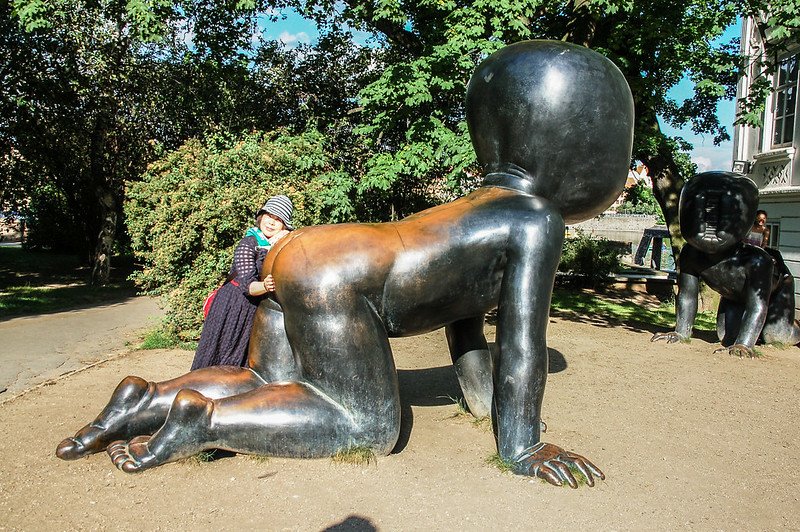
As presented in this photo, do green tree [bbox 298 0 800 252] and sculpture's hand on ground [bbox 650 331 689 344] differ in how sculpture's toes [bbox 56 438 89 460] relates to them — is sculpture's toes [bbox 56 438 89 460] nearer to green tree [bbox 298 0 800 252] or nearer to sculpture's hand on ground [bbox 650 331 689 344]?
green tree [bbox 298 0 800 252]

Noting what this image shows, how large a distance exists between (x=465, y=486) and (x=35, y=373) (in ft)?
16.1

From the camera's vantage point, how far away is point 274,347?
380cm

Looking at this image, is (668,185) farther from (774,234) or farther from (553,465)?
(553,465)

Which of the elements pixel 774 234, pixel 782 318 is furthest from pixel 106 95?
pixel 774 234

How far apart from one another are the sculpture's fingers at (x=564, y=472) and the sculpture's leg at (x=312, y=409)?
2.94 feet

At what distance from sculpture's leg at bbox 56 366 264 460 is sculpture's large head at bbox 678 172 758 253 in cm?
566

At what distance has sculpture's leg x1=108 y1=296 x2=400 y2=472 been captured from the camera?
336 cm

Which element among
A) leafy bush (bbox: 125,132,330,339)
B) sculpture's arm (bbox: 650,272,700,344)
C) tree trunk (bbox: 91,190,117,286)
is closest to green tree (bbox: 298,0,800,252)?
leafy bush (bbox: 125,132,330,339)

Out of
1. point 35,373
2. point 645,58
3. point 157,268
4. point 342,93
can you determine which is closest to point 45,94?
point 342,93

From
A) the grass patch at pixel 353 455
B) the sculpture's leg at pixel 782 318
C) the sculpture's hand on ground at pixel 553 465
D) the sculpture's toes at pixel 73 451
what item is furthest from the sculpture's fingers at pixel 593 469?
the sculpture's leg at pixel 782 318

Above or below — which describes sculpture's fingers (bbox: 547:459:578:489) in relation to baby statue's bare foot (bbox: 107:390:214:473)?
below

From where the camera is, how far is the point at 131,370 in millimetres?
6383

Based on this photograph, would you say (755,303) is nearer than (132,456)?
No

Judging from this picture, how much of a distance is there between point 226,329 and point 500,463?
2.02 metres
